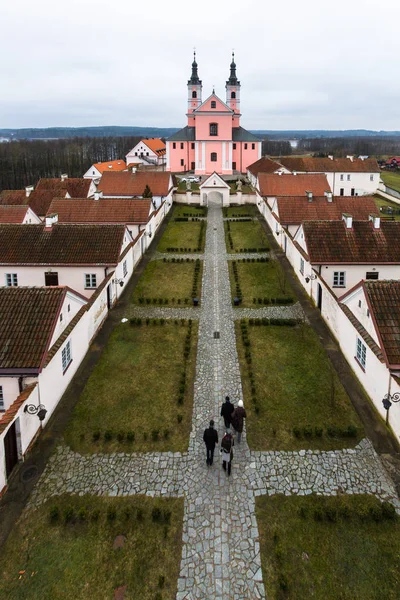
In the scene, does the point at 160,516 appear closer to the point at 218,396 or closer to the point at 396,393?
the point at 218,396

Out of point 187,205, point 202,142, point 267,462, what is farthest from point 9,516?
point 202,142

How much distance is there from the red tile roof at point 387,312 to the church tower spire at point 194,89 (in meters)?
67.5

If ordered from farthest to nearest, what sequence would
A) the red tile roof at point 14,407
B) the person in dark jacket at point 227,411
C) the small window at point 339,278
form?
the small window at point 339,278 → the person in dark jacket at point 227,411 → the red tile roof at point 14,407

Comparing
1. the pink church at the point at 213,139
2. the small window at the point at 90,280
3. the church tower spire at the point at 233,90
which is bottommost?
the small window at the point at 90,280

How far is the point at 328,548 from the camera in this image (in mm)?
9633

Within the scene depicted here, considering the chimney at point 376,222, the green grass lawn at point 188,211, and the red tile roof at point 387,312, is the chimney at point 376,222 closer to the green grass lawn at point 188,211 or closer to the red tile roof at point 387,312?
the red tile roof at point 387,312

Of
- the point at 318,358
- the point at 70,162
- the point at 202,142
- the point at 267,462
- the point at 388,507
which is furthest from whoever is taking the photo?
the point at 70,162

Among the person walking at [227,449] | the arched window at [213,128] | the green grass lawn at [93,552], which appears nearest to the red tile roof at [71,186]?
the arched window at [213,128]

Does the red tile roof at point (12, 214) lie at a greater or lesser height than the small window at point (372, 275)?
greater

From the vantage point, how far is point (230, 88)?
7350cm

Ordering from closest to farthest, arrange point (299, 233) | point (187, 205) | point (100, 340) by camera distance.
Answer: point (100, 340), point (299, 233), point (187, 205)

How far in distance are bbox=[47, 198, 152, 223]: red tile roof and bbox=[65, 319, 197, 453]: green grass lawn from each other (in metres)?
14.7

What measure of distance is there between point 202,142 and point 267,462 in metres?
60.3

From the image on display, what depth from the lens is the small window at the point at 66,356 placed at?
50.2ft
